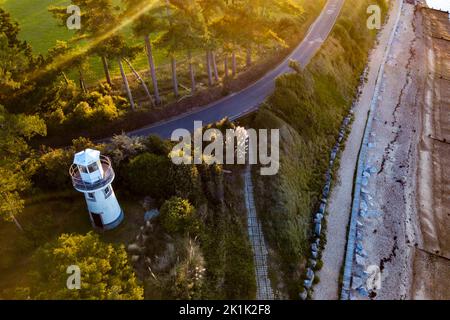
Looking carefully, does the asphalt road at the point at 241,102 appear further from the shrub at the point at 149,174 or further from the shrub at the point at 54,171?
the shrub at the point at 54,171

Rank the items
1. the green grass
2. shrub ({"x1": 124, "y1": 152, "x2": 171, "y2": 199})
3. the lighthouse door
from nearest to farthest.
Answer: the green grass → the lighthouse door → shrub ({"x1": 124, "y1": 152, "x2": 171, "y2": 199})

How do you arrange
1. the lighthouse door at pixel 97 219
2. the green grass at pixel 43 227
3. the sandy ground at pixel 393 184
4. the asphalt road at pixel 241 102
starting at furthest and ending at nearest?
the asphalt road at pixel 241 102
the sandy ground at pixel 393 184
the lighthouse door at pixel 97 219
the green grass at pixel 43 227

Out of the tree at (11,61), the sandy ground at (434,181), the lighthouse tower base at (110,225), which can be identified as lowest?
the sandy ground at (434,181)

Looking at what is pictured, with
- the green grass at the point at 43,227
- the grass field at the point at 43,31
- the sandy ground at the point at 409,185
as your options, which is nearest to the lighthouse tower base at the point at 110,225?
the green grass at the point at 43,227

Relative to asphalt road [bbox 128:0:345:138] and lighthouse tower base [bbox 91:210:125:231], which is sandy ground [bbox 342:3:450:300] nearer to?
asphalt road [bbox 128:0:345:138]

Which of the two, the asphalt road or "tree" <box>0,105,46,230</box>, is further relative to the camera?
the asphalt road

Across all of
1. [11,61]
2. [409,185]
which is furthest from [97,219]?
[409,185]

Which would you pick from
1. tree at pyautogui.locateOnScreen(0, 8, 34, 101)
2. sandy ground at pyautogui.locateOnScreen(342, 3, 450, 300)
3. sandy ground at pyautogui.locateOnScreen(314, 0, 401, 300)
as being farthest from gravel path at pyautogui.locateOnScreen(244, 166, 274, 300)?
tree at pyautogui.locateOnScreen(0, 8, 34, 101)
